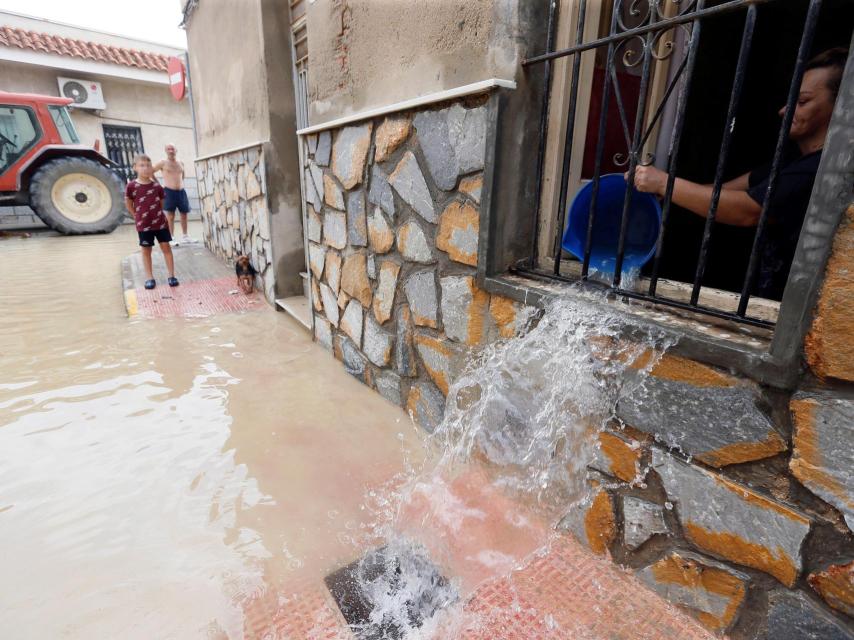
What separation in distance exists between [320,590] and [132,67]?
1480 centimetres

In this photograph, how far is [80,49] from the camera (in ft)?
37.3

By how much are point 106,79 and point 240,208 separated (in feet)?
35.3

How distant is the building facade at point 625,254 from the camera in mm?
941

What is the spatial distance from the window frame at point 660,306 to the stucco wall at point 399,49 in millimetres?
143

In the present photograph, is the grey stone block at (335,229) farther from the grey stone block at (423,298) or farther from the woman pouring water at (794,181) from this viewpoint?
the woman pouring water at (794,181)

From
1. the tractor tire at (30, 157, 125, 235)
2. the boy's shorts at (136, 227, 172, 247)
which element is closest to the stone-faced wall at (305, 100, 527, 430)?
the boy's shorts at (136, 227, 172, 247)

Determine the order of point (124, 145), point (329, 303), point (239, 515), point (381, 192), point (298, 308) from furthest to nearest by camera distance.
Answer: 1. point (124, 145)
2. point (298, 308)
3. point (329, 303)
4. point (381, 192)
5. point (239, 515)

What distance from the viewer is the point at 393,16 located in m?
2.05

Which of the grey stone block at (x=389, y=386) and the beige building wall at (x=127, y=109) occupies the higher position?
the beige building wall at (x=127, y=109)

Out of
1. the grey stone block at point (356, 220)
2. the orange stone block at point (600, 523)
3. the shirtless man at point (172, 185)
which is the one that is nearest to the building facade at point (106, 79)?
the shirtless man at point (172, 185)

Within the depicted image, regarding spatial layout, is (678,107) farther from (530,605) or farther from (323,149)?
(323,149)

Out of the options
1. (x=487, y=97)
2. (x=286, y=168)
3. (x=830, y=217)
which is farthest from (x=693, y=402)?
(x=286, y=168)

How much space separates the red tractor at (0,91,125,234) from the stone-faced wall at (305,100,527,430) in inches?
297

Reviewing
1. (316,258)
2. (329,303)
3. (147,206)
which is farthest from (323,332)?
(147,206)
